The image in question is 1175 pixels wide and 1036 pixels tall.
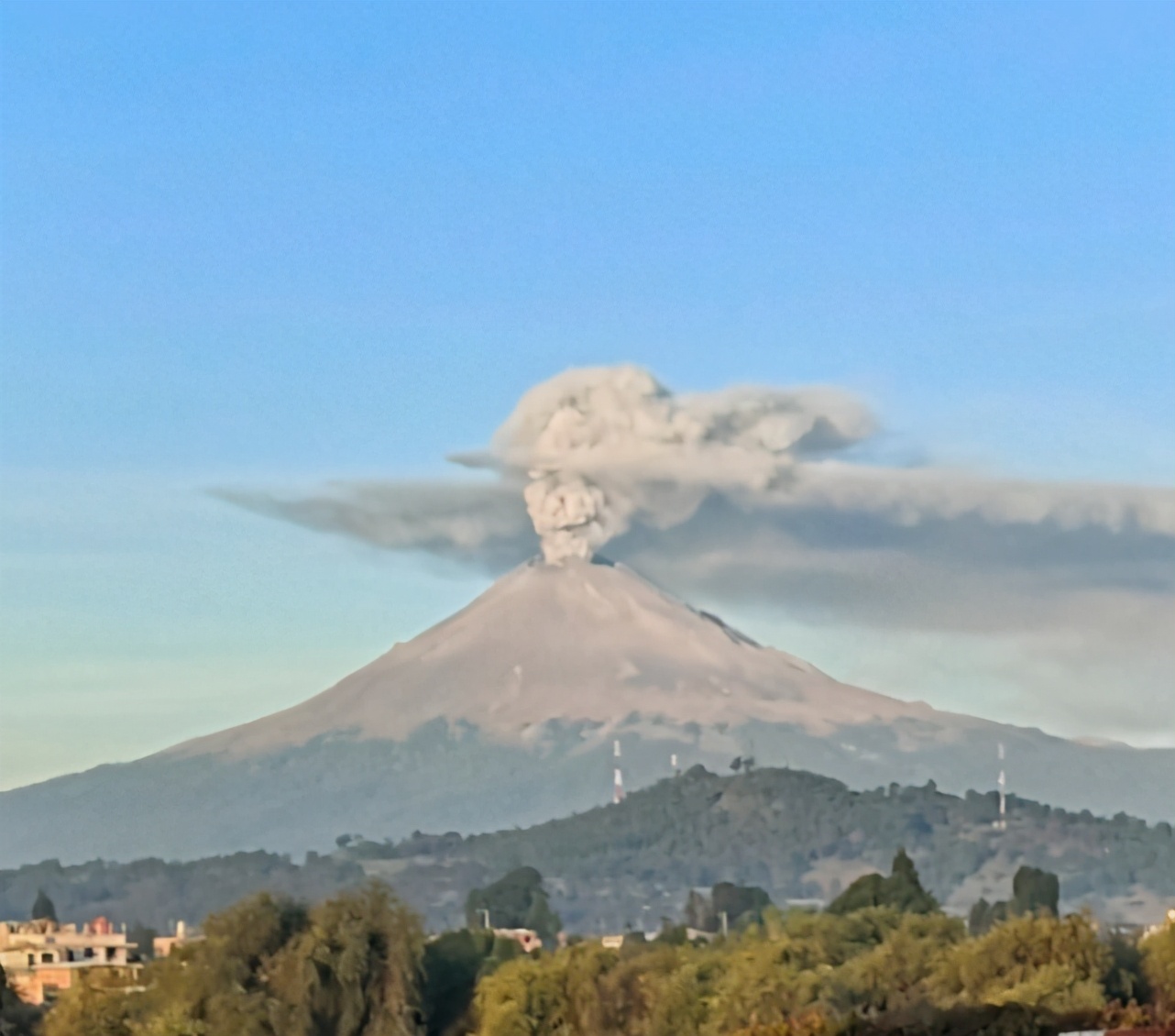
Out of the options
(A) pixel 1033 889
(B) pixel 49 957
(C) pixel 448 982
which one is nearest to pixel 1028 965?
(C) pixel 448 982

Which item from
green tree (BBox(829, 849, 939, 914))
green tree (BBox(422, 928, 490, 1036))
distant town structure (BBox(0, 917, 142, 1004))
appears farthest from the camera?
green tree (BBox(829, 849, 939, 914))

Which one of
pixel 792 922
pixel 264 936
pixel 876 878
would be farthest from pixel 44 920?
pixel 264 936

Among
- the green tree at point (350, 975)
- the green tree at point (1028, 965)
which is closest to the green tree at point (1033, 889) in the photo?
the green tree at point (350, 975)

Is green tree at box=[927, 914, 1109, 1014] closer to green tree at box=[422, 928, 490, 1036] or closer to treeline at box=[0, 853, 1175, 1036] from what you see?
treeline at box=[0, 853, 1175, 1036]

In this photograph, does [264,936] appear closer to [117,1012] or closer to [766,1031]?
[117,1012]

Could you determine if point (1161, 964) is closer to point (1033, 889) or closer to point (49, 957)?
point (49, 957)

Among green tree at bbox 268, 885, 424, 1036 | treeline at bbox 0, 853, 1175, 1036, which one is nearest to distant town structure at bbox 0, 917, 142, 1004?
treeline at bbox 0, 853, 1175, 1036

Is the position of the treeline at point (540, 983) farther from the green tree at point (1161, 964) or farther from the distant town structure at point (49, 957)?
the distant town structure at point (49, 957)

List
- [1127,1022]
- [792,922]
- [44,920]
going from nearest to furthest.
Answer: [1127,1022]
[792,922]
[44,920]
